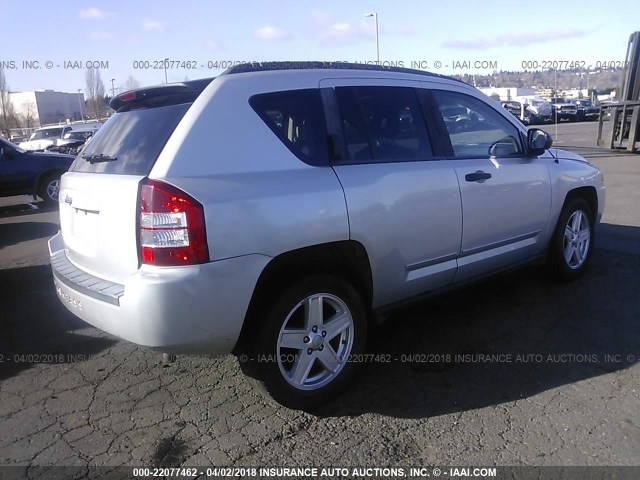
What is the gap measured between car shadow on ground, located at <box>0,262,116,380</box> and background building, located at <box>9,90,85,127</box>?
69.6 metres

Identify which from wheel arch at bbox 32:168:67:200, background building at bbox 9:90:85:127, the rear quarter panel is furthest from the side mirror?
background building at bbox 9:90:85:127

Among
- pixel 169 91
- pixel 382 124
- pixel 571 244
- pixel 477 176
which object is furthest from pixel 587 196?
pixel 169 91

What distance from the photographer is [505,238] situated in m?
4.38

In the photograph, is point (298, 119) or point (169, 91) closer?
point (169, 91)

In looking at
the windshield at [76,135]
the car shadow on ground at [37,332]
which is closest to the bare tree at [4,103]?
the windshield at [76,135]

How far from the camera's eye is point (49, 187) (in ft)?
39.2

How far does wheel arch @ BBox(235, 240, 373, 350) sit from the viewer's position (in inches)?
119

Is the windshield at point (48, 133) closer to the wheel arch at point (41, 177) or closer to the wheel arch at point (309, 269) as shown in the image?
the wheel arch at point (41, 177)

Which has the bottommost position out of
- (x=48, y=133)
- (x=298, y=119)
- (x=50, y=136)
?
(x=50, y=136)

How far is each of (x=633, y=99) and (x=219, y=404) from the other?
15.6m

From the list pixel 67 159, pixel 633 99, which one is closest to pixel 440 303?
pixel 67 159

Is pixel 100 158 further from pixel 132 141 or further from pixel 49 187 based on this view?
pixel 49 187

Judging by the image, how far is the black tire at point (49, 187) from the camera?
11.9 metres

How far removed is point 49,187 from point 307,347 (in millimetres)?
10572
